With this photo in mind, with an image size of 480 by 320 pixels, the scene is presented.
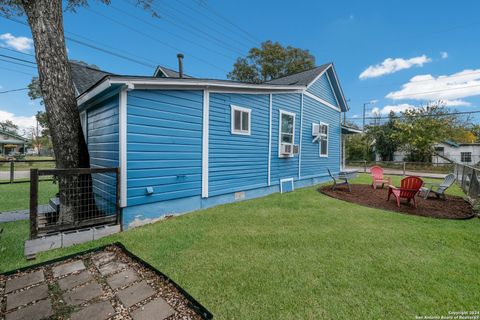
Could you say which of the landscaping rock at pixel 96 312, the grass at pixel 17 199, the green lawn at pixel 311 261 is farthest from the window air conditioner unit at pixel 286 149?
the grass at pixel 17 199

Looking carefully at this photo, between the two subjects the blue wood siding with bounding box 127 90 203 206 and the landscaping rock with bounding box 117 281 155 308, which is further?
the blue wood siding with bounding box 127 90 203 206

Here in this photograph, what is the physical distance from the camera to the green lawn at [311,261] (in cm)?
209

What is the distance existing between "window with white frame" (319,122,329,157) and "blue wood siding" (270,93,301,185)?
2038 millimetres

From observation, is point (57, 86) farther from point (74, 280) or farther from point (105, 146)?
point (74, 280)

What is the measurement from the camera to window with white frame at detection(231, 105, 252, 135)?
19.5 feet

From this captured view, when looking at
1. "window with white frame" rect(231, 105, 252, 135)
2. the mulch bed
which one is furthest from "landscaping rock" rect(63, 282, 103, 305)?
the mulch bed

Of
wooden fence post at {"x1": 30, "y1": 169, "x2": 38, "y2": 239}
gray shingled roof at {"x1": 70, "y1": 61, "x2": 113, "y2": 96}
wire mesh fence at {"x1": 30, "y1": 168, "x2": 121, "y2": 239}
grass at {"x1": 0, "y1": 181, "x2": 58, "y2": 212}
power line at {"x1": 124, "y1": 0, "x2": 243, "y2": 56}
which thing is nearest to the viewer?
wooden fence post at {"x1": 30, "y1": 169, "x2": 38, "y2": 239}

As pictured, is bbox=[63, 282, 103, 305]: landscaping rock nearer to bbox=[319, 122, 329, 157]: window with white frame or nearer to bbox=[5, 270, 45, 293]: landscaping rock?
bbox=[5, 270, 45, 293]: landscaping rock

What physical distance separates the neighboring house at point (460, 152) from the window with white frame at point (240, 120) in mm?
25499

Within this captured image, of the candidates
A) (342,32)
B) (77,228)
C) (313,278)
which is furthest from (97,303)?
(342,32)

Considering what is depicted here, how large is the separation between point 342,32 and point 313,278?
61.1ft

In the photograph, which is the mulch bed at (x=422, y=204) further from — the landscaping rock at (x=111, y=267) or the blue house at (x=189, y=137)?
the landscaping rock at (x=111, y=267)

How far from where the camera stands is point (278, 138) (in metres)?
7.48

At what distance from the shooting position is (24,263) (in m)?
2.85
